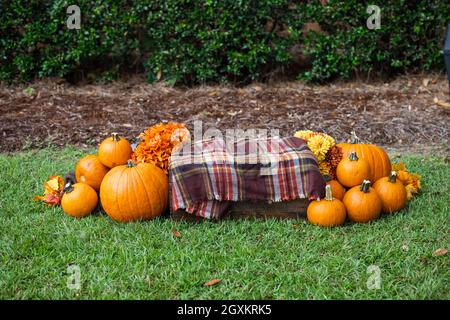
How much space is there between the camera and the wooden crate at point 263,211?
407cm

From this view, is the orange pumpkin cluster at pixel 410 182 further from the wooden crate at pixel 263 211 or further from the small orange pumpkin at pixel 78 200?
the small orange pumpkin at pixel 78 200

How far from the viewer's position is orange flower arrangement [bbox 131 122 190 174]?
13.9 ft

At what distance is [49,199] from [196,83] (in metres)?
3.87

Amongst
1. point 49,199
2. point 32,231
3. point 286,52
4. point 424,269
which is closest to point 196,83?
point 286,52

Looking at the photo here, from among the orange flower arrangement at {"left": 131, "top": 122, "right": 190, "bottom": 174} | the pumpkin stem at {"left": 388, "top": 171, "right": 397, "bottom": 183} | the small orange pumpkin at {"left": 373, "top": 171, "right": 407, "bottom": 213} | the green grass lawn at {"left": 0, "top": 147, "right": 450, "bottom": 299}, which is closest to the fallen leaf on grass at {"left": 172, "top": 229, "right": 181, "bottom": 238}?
the green grass lawn at {"left": 0, "top": 147, "right": 450, "bottom": 299}

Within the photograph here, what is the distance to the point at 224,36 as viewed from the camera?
7.32m

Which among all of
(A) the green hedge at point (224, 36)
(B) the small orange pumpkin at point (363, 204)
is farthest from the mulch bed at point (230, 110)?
(B) the small orange pumpkin at point (363, 204)

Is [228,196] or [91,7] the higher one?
[91,7]

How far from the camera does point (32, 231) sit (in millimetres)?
3951

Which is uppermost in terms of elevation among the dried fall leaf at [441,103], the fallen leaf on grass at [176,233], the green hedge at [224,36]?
the green hedge at [224,36]

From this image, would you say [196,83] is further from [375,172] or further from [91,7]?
[375,172]

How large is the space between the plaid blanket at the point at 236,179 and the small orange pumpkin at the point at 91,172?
63 cm
